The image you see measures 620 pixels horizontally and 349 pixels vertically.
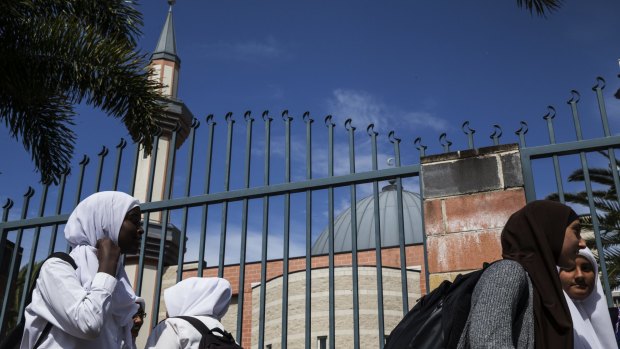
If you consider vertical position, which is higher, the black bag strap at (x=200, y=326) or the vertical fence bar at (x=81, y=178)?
the vertical fence bar at (x=81, y=178)

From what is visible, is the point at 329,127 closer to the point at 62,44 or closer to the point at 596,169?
the point at 62,44

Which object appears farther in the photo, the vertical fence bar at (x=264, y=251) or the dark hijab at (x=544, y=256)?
the vertical fence bar at (x=264, y=251)

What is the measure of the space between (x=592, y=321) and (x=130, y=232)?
5.77 ft

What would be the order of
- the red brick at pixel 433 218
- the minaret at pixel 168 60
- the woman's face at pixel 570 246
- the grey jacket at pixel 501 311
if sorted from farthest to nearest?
the minaret at pixel 168 60 < the red brick at pixel 433 218 < the woman's face at pixel 570 246 < the grey jacket at pixel 501 311

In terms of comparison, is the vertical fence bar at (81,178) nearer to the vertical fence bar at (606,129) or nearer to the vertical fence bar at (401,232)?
the vertical fence bar at (401,232)

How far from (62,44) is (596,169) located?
32.6 feet

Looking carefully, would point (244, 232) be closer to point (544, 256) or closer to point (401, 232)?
point (401, 232)

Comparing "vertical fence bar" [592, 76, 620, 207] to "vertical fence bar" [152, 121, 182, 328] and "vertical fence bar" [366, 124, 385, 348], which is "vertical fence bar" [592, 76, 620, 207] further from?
"vertical fence bar" [152, 121, 182, 328]

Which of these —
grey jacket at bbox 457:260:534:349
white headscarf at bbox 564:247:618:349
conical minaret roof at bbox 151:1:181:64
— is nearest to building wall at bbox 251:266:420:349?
conical minaret roof at bbox 151:1:181:64

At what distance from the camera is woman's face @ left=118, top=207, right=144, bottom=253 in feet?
7.66

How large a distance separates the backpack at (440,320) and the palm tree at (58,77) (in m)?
4.71

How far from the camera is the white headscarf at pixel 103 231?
2.27 metres

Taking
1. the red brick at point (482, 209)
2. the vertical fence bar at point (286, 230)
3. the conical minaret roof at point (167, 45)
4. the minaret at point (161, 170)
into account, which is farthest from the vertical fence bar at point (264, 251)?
the conical minaret roof at point (167, 45)

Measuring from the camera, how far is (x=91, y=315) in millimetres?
2029
